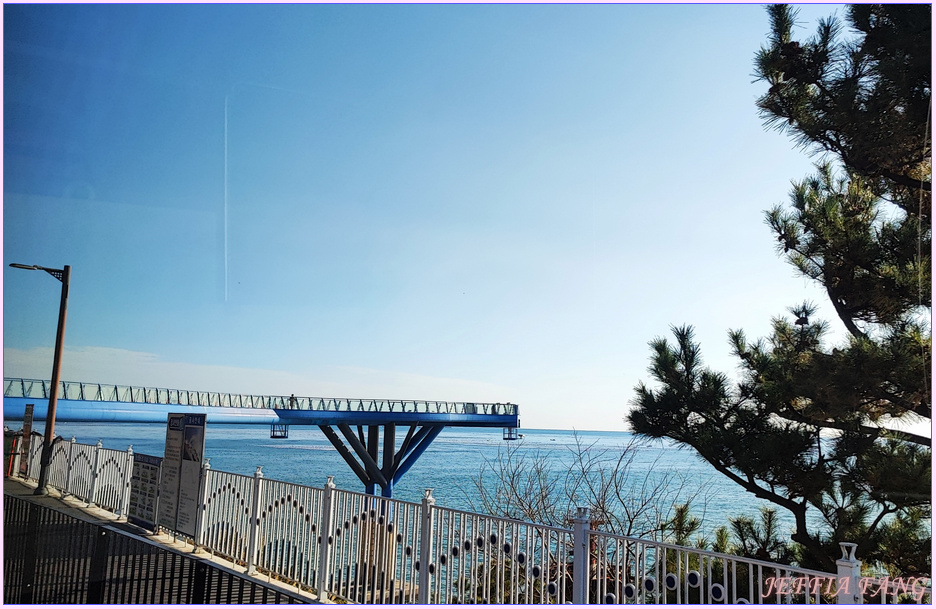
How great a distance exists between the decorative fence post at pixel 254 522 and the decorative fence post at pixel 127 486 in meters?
0.75

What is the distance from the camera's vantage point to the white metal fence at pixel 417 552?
2494 millimetres

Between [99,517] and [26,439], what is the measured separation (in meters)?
1.45

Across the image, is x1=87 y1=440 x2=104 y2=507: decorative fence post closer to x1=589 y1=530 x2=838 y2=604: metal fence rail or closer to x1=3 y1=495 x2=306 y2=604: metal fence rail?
x1=3 y1=495 x2=306 y2=604: metal fence rail

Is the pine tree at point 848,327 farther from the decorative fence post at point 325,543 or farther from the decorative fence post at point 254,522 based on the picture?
the decorative fence post at point 254,522

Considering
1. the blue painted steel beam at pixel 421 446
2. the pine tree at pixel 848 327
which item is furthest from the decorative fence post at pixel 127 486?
the pine tree at pixel 848 327

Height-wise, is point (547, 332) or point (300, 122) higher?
point (300, 122)

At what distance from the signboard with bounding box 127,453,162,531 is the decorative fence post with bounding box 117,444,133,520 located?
56mm

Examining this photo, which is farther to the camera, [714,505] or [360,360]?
[714,505]

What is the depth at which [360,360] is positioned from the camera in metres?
4.98

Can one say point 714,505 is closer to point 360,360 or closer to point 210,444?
point 360,360

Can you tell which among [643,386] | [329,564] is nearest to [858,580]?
[643,386]

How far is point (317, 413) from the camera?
4312mm

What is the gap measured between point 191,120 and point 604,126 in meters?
2.28

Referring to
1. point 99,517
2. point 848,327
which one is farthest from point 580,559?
point 99,517
